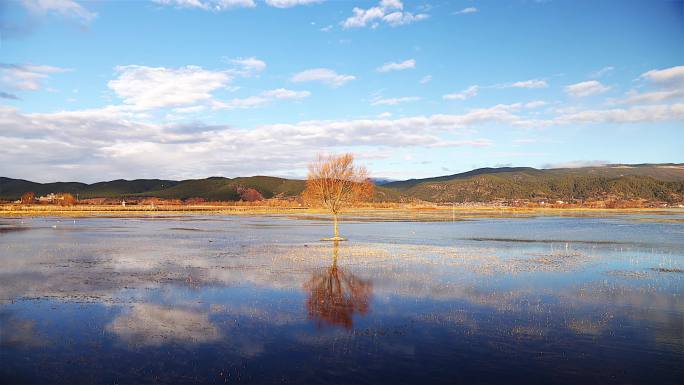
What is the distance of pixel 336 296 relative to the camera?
18922 mm

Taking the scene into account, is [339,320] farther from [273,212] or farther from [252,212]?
[273,212]

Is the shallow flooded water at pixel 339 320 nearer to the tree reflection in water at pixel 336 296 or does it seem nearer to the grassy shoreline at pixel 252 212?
the tree reflection in water at pixel 336 296

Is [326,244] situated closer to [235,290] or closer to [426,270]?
[426,270]

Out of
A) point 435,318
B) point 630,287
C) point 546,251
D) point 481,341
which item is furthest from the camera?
point 546,251

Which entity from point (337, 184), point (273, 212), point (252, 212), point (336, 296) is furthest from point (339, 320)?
point (273, 212)

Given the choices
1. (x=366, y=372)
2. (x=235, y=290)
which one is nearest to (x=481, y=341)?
(x=366, y=372)

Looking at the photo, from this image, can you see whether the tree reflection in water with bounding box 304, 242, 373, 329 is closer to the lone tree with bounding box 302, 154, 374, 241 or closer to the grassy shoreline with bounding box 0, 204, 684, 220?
the lone tree with bounding box 302, 154, 374, 241

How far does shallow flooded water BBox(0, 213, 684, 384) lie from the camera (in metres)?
10.9

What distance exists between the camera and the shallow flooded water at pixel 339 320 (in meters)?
10.9

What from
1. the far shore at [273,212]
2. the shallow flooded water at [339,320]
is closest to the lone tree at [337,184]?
the shallow flooded water at [339,320]

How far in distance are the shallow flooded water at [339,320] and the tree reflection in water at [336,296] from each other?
0.09m

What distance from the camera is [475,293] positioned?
64.6ft

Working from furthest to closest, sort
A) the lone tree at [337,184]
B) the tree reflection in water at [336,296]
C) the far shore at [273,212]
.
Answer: the far shore at [273,212], the lone tree at [337,184], the tree reflection in water at [336,296]

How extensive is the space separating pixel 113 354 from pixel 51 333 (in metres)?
3.19
